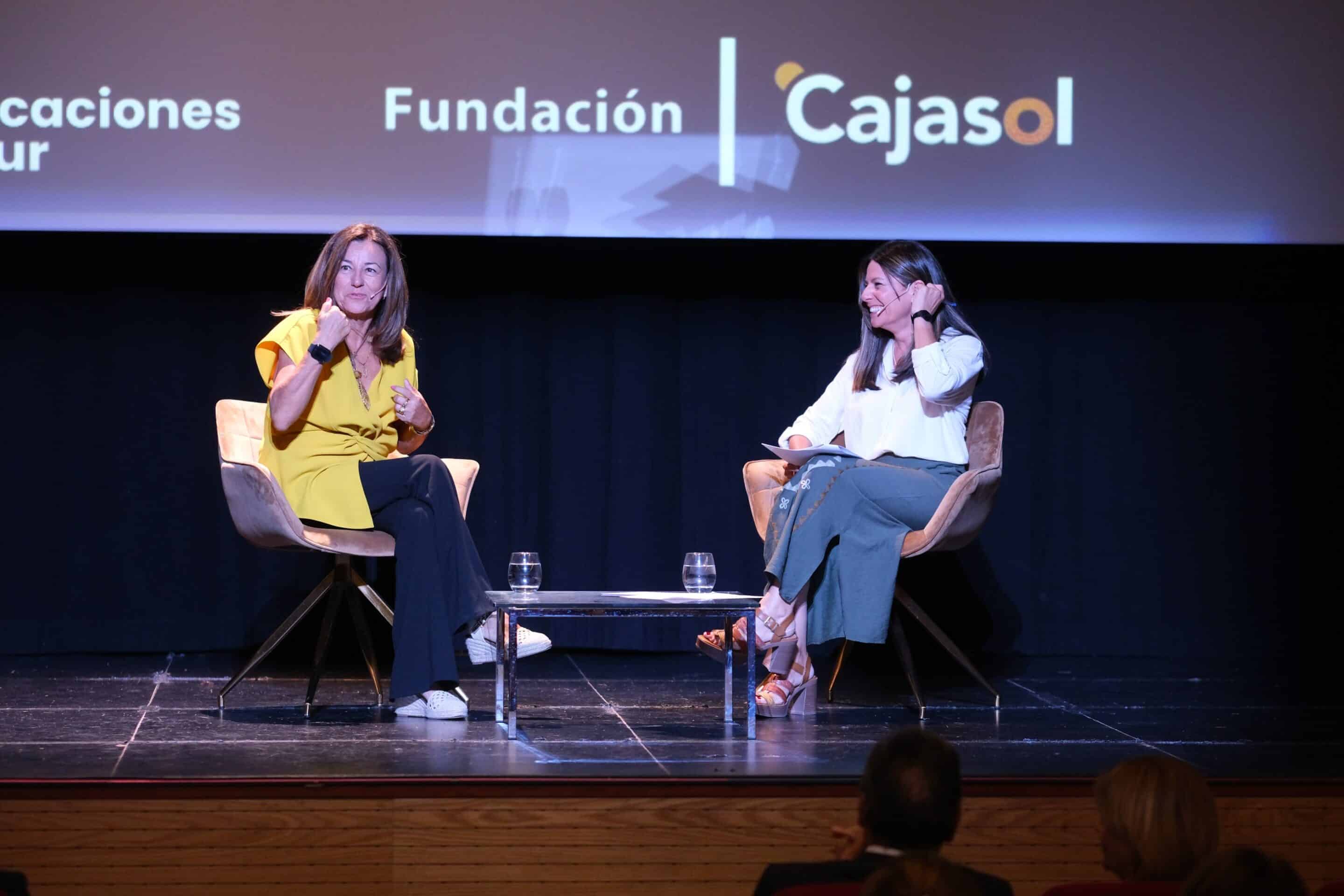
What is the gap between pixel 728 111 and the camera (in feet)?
14.0

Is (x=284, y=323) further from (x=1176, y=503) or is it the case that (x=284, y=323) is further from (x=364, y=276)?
(x=1176, y=503)

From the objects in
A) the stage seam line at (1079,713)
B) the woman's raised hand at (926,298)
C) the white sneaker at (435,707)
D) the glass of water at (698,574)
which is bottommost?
the stage seam line at (1079,713)

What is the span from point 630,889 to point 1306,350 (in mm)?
3454

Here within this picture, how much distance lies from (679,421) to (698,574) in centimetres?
154

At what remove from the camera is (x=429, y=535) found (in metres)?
3.18

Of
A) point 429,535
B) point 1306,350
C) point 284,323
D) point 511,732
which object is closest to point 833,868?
point 511,732

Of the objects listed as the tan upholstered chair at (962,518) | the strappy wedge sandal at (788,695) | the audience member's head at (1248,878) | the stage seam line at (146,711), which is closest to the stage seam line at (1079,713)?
the tan upholstered chair at (962,518)

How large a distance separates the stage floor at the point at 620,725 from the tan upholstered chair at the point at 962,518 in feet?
0.44

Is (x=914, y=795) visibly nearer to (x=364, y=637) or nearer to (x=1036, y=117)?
(x=364, y=637)

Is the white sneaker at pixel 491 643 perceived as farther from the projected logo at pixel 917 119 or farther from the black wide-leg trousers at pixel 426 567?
the projected logo at pixel 917 119

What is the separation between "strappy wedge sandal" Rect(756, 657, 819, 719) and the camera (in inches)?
130

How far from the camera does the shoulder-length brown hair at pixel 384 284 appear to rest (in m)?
3.39

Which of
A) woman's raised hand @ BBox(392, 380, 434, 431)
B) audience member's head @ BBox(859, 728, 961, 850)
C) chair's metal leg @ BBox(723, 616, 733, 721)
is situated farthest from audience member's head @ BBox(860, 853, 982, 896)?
woman's raised hand @ BBox(392, 380, 434, 431)

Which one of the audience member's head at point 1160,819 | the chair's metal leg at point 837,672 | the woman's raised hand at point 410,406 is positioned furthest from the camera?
the chair's metal leg at point 837,672
